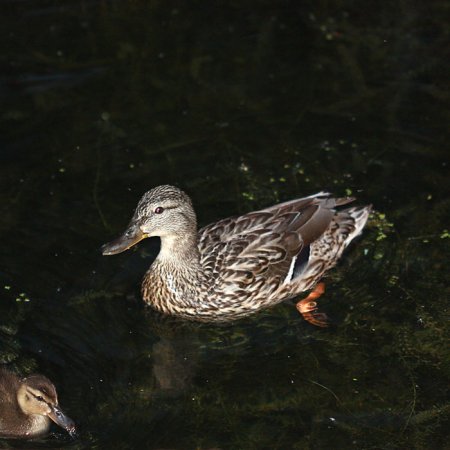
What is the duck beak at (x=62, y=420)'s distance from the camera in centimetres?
714

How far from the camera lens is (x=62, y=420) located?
715cm

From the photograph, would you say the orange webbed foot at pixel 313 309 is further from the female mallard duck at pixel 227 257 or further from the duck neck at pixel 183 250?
the duck neck at pixel 183 250

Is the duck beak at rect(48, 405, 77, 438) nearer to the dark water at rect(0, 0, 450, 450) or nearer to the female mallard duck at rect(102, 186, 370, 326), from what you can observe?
the dark water at rect(0, 0, 450, 450)

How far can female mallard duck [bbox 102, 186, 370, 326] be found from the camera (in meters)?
8.38

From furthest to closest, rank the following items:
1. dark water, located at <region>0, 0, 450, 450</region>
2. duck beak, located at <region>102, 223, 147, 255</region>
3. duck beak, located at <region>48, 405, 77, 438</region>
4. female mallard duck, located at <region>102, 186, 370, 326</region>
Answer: female mallard duck, located at <region>102, 186, 370, 326</region>, duck beak, located at <region>102, 223, 147, 255</region>, dark water, located at <region>0, 0, 450, 450</region>, duck beak, located at <region>48, 405, 77, 438</region>

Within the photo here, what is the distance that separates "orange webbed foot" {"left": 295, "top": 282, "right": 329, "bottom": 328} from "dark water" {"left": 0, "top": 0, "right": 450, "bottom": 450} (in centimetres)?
10

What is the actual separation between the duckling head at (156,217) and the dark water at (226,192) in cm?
60

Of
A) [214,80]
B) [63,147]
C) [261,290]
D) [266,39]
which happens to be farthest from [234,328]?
[266,39]

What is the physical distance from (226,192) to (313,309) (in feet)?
6.03

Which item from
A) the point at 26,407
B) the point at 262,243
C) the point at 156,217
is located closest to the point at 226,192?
the point at 262,243

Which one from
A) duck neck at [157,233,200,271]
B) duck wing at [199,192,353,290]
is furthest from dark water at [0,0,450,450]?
duck neck at [157,233,200,271]

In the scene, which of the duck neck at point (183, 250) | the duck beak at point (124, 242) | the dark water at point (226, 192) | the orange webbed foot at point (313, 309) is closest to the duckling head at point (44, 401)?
the dark water at point (226, 192)

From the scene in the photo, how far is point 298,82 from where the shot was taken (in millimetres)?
11281

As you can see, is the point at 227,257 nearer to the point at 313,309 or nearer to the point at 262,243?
the point at 262,243
